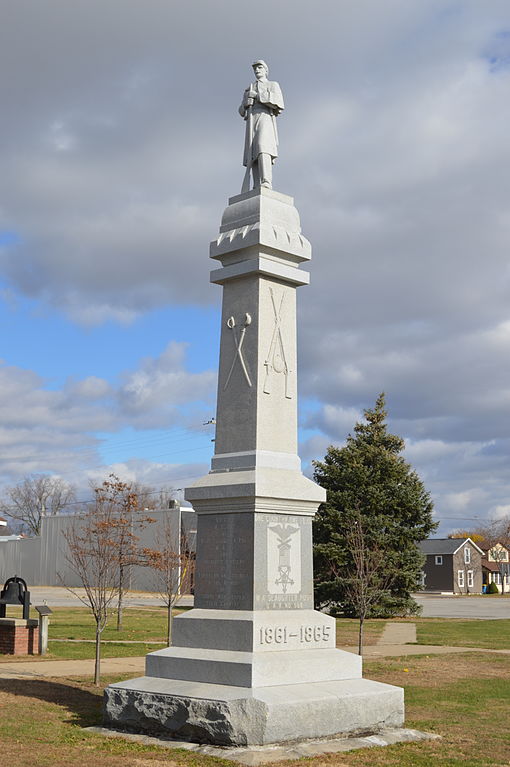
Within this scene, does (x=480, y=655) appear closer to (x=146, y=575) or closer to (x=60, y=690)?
(x=60, y=690)

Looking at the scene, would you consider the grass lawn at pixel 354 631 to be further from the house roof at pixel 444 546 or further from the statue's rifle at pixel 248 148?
the house roof at pixel 444 546

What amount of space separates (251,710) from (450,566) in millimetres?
74234

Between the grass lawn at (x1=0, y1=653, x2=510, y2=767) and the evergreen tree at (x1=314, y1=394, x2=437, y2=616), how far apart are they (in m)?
17.5

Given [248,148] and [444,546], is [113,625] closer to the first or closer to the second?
[248,148]

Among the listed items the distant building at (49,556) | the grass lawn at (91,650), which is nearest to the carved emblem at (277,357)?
the grass lawn at (91,650)

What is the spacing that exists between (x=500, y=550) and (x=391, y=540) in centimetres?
6488

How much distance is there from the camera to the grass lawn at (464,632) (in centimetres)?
2348

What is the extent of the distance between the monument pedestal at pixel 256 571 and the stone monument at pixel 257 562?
0.05 ft

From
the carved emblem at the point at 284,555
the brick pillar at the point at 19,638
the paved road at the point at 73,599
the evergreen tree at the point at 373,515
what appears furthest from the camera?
the paved road at the point at 73,599

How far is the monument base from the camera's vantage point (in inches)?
325

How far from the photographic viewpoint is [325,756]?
8125mm

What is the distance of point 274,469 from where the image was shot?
994 cm

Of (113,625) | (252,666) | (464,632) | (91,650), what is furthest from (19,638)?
(464,632)

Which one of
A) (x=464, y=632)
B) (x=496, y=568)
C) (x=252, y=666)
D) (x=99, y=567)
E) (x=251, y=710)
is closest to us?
(x=251, y=710)
